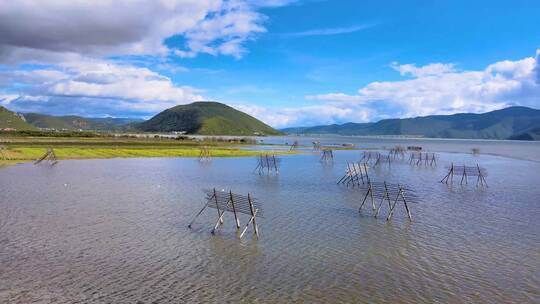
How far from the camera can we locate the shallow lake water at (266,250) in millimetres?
14680

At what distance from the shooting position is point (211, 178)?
46656mm

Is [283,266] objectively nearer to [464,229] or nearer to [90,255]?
[90,255]

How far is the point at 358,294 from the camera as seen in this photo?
14.6 m

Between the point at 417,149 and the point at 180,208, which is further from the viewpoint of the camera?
the point at 417,149

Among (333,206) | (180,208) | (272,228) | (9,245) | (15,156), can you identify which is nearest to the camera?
(9,245)

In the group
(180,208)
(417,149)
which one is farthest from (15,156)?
(417,149)

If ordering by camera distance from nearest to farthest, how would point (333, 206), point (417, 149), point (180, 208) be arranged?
1. point (180, 208)
2. point (333, 206)
3. point (417, 149)

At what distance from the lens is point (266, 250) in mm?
19625

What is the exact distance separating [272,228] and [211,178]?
2391 cm

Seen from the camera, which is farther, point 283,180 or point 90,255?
point 283,180

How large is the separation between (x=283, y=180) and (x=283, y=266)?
29.9 metres

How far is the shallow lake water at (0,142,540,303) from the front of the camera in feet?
48.2

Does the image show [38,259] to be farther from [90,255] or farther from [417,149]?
[417,149]

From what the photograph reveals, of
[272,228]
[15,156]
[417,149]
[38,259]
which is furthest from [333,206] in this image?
[417,149]
